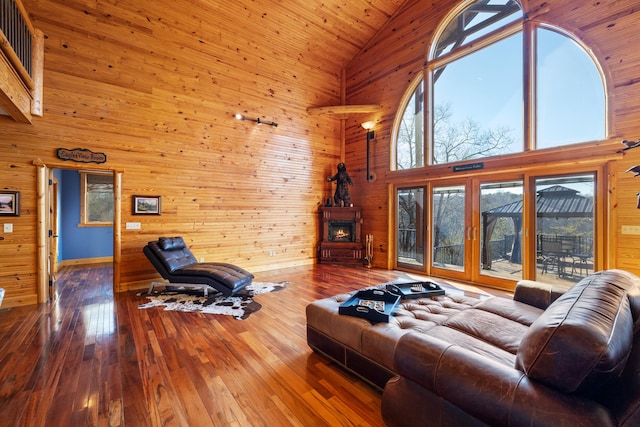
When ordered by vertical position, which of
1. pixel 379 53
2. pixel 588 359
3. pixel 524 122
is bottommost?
pixel 588 359

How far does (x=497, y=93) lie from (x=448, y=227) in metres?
2.50

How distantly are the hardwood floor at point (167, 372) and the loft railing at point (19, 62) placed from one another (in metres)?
2.49

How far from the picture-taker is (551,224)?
410 centimetres

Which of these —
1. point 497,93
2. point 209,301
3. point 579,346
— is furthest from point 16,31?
point 497,93

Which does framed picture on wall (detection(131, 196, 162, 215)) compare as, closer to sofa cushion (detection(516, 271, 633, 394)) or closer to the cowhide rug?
the cowhide rug

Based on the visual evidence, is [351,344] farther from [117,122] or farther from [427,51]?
[427,51]

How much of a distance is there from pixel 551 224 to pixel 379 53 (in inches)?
199

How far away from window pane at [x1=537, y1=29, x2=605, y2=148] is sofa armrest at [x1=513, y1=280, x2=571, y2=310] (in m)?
2.71

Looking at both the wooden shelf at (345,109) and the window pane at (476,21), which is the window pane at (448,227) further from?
the window pane at (476,21)

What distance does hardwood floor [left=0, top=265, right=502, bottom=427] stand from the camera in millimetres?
1759

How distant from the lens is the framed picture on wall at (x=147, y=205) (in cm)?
463

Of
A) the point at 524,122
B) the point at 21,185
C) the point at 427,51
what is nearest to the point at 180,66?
the point at 21,185

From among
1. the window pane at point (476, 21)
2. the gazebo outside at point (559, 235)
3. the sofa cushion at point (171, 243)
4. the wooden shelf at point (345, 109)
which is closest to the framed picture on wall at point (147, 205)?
the sofa cushion at point (171, 243)

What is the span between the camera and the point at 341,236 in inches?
268
